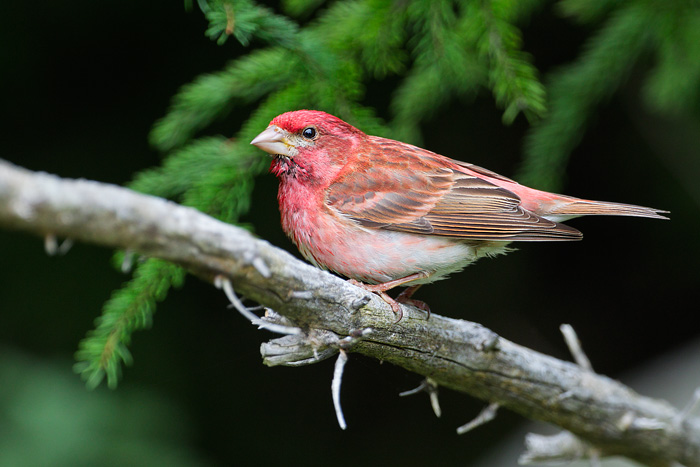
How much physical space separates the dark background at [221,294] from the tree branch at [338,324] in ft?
3.33

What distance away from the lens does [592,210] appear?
2.95 m

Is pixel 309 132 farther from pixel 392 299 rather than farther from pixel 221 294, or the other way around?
pixel 221 294

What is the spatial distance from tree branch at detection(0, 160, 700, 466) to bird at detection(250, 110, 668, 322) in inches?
12.1

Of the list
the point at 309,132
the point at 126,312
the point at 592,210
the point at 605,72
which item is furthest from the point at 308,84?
the point at 605,72

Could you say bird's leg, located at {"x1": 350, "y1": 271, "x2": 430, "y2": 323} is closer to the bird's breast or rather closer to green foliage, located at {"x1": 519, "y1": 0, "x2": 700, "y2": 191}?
the bird's breast

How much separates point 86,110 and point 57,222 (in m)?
3.01

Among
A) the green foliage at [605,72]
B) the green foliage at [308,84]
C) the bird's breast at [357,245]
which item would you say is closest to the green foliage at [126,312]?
the green foliage at [308,84]

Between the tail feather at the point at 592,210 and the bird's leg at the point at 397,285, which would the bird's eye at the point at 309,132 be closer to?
the bird's leg at the point at 397,285

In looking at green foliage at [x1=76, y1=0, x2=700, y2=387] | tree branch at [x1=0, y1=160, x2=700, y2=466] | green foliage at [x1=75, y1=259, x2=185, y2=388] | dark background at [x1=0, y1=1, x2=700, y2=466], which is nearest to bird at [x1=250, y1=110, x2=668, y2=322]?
green foliage at [x1=76, y1=0, x2=700, y2=387]

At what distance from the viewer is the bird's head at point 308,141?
2.72m

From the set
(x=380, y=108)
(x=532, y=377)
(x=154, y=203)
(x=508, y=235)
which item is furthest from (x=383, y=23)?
(x=154, y=203)

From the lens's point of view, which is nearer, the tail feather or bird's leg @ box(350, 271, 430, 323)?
bird's leg @ box(350, 271, 430, 323)

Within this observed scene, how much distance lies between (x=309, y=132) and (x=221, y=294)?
1.78m

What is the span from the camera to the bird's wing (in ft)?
9.07
